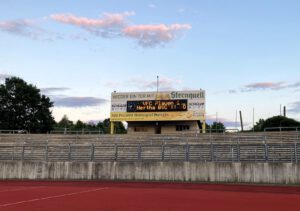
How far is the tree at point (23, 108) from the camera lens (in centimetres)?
7231

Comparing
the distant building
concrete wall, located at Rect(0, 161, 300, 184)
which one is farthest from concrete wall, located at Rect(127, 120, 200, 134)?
concrete wall, located at Rect(0, 161, 300, 184)

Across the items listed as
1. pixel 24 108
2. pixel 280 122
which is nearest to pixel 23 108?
pixel 24 108

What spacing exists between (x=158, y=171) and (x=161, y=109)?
97.2 feet

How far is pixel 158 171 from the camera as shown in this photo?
957 inches

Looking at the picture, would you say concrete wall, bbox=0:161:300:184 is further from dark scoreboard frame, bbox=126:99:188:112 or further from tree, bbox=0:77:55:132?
tree, bbox=0:77:55:132

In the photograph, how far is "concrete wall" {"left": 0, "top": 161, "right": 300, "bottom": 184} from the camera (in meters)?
22.3

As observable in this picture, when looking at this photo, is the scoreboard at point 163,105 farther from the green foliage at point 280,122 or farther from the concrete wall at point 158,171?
the concrete wall at point 158,171

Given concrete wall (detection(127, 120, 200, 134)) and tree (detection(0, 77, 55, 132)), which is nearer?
concrete wall (detection(127, 120, 200, 134))

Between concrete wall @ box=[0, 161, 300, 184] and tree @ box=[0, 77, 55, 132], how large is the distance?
4753 centimetres

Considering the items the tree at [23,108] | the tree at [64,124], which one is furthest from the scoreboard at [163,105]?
the tree at [64,124]

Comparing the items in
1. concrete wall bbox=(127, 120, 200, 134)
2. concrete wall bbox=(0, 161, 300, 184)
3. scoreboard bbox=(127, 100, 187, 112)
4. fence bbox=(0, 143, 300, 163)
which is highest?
scoreboard bbox=(127, 100, 187, 112)

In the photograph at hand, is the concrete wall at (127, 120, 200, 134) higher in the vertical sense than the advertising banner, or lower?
lower

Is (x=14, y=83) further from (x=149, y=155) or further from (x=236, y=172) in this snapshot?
(x=236, y=172)

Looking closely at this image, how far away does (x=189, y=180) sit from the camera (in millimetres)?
23719
